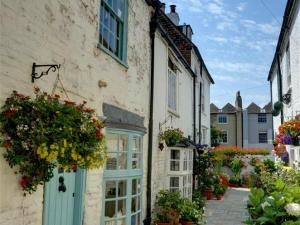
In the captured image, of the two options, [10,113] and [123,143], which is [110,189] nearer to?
[123,143]

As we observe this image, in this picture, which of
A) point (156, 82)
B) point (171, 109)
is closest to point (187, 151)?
point (171, 109)

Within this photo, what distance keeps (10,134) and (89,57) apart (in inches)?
104

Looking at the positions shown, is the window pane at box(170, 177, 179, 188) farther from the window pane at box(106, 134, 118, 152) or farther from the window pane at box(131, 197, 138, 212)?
the window pane at box(106, 134, 118, 152)

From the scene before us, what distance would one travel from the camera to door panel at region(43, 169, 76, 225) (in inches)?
207

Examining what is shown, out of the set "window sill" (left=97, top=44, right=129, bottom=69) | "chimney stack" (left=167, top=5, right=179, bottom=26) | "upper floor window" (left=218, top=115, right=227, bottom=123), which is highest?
"chimney stack" (left=167, top=5, right=179, bottom=26)

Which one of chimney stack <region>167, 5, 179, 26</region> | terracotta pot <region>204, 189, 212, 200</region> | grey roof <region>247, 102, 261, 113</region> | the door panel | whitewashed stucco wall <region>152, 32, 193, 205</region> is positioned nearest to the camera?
the door panel

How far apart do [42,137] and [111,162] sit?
11.4 feet

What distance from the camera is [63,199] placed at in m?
5.77

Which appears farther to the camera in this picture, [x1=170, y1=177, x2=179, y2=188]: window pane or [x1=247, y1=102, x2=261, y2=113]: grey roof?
[x1=247, y1=102, x2=261, y2=113]: grey roof

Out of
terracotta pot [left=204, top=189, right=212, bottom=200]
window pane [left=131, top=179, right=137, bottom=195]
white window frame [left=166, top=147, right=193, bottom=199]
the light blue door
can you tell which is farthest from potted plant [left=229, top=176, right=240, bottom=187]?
the light blue door

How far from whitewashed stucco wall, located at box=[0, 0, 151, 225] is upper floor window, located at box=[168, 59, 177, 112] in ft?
13.0

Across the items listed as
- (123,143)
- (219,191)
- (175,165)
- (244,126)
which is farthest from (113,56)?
(244,126)

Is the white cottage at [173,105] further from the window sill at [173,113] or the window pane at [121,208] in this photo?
the window pane at [121,208]

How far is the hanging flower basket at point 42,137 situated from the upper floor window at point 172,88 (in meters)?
8.23
